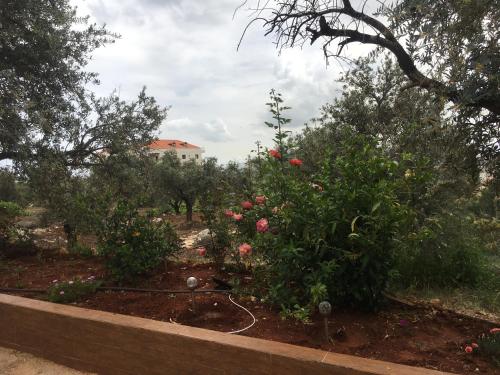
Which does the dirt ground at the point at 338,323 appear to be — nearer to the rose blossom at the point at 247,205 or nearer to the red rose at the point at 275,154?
the rose blossom at the point at 247,205

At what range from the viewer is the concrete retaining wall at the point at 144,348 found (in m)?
2.48

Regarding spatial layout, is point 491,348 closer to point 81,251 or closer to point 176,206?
point 81,251

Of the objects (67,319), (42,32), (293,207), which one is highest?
(42,32)

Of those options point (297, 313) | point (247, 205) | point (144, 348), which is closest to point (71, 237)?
point (247, 205)

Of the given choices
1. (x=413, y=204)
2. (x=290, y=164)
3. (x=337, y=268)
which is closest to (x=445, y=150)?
(x=337, y=268)

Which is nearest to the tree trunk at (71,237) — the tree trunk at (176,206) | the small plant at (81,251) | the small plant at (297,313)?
the small plant at (81,251)

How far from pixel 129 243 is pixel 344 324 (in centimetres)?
220

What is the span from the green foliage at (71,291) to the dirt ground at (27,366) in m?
0.52

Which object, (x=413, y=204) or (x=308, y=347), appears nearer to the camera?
(x=308, y=347)

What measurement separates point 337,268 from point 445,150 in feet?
3.40

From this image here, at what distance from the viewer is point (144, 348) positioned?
305 centimetres

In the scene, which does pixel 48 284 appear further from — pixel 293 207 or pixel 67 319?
pixel 293 207

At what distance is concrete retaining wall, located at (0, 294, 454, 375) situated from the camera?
248 centimetres

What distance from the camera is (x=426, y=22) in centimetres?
233
